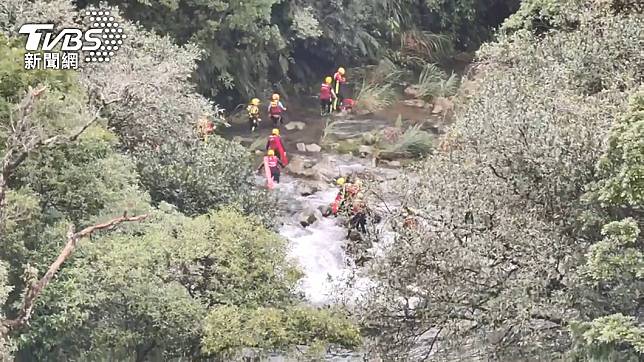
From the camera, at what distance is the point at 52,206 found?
991 cm

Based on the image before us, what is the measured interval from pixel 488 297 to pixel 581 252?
105cm

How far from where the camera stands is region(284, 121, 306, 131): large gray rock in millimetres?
20844

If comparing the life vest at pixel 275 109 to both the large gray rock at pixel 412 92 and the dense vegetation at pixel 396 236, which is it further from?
the dense vegetation at pixel 396 236

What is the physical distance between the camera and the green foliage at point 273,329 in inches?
365

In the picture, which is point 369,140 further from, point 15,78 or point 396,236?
point 15,78

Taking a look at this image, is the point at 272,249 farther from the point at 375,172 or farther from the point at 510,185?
the point at 375,172

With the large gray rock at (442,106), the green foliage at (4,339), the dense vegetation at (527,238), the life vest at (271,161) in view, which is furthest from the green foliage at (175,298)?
the large gray rock at (442,106)

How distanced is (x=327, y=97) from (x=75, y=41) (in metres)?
9.44

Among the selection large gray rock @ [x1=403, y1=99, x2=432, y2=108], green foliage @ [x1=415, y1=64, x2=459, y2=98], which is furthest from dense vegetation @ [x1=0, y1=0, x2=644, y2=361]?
green foliage @ [x1=415, y1=64, x2=459, y2=98]

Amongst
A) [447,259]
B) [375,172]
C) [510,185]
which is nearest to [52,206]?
[447,259]

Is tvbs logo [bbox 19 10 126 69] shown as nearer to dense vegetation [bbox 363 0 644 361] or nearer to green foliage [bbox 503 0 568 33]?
dense vegetation [bbox 363 0 644 361]

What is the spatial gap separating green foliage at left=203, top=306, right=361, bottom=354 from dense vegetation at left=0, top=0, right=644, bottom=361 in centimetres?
2

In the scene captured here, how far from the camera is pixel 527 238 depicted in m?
8.48

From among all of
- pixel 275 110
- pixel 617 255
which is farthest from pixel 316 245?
pixel 617 255
